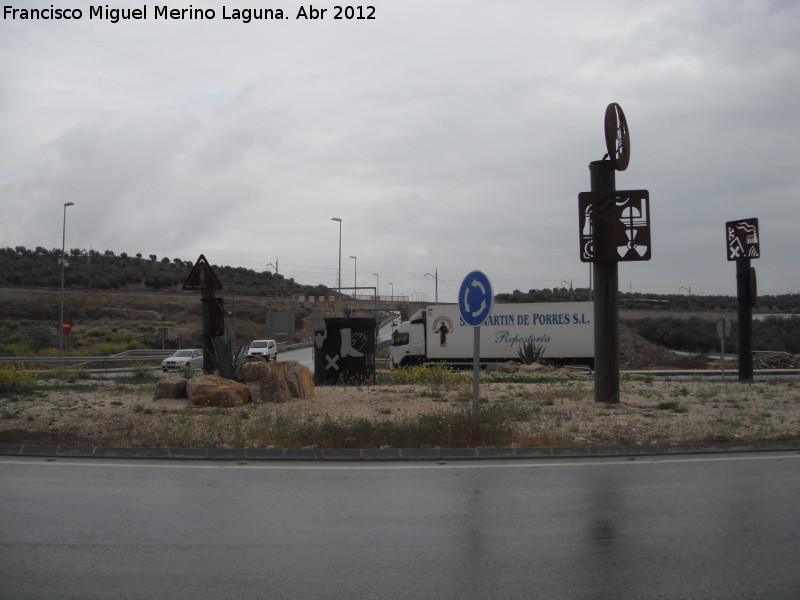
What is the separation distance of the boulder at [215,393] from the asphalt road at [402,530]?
16.3 feet

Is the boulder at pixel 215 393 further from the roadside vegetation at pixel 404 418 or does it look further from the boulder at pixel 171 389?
the boulder at pixel 171 389

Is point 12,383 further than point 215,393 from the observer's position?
Yes

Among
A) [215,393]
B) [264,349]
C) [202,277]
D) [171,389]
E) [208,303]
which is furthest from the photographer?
[264,349]

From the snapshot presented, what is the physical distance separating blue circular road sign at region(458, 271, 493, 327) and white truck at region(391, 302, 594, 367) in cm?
2827

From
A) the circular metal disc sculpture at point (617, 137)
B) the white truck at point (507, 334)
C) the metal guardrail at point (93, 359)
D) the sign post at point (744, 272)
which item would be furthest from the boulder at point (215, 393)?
the white truck at point (507, 334)

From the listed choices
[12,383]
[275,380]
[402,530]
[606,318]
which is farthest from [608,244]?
[12,383]

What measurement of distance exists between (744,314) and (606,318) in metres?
12.1

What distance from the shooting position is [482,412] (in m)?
12.7

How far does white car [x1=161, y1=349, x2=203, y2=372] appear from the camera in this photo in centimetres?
3900

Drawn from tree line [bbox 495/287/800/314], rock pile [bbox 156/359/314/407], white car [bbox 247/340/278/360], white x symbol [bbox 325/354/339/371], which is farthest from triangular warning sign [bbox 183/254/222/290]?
tree line [bbox 495/287/800/314]

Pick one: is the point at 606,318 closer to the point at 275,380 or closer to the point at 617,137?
A: the point at 617,137

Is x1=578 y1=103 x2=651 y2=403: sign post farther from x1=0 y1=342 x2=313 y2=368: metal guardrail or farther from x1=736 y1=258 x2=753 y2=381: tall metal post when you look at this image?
x1=0 y1=342 x2=313 y2=368: metal guardrail

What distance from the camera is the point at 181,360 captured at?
39.6 metres

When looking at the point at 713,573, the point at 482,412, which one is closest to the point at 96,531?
the point at 713,573
